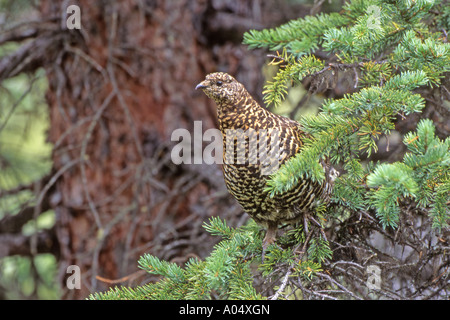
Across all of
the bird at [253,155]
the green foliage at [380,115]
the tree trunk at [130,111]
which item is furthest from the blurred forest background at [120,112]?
the green foliage at [380,115]

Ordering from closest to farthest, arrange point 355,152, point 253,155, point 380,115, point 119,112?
point 380,115 < point 355,152 < point 253,155 < point 119,112

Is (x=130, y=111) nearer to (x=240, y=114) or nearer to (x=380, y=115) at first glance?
(x=240, y=114)

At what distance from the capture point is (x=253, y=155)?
2172mm

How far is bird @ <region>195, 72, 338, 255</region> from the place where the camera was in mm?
2178

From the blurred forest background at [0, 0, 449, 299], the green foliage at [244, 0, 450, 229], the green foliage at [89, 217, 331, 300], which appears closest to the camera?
the green foliage at [244, 0, 450, 229]

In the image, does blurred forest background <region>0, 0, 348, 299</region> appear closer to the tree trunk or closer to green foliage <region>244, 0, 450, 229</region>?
the tree trunk

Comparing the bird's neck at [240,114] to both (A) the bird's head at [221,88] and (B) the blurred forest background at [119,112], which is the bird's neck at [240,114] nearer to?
(A) the bird's head at [221,88]

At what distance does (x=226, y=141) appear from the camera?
7.43 feet

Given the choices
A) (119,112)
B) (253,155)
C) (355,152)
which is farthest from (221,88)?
(119,112)

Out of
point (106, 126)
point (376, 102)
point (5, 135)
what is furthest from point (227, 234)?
point (5, 135)

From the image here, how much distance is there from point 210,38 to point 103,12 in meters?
0.90

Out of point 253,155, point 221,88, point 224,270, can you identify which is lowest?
point 224,270

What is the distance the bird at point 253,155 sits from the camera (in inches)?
85.7

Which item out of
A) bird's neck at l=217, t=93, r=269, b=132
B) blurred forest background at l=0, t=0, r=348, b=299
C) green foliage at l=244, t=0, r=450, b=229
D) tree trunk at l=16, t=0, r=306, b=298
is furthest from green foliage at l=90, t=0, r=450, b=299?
tree trunk at l=16, t=0, r=306, b=298
